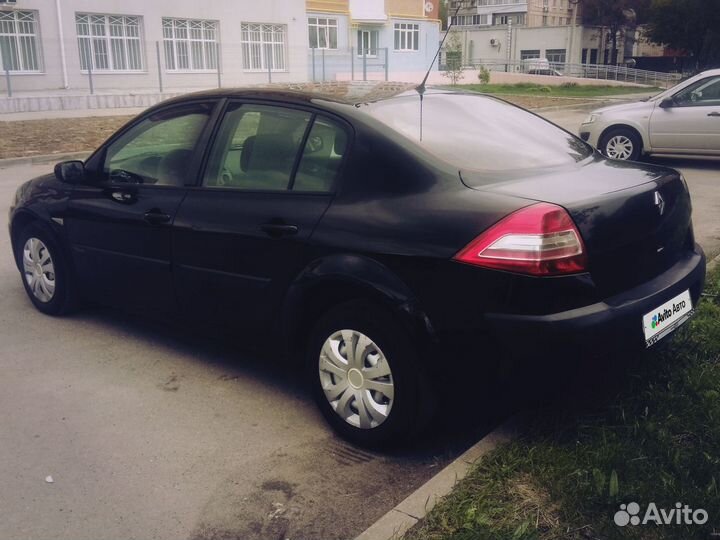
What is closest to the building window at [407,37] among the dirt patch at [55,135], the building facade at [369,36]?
the building facade at [369,36]

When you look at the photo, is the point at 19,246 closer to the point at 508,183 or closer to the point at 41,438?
the point at 41,438

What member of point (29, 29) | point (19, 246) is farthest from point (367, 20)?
point (19, 246)

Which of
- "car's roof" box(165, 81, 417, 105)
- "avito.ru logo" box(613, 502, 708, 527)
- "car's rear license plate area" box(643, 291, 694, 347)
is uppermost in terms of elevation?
"car's roof" box(165, 81, 417, 105)

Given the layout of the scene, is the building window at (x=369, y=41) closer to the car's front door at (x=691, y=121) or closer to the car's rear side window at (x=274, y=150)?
the car's front door at (x=691, y=121)

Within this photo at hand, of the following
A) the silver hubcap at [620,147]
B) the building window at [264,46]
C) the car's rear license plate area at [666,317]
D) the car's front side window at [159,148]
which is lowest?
the silver hubcap at [620,147]

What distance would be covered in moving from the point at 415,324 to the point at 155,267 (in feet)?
6.00

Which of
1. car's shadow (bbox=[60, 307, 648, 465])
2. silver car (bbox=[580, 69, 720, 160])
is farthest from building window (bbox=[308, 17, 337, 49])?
car's shadow (bbox=[60, 307, 648, 465])

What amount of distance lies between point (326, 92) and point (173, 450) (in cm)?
197

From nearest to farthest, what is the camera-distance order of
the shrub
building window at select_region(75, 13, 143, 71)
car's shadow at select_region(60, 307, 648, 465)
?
car's shadow at select_region(60, 307, 648, 465) < building window at select_region(75, 13, 143, 71) < the shrub

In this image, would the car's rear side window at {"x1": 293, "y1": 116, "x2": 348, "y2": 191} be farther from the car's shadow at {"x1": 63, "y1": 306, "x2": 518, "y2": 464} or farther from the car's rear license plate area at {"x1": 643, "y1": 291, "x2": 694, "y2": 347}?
the car's rear license plate area at {"x1": 643, "y1": 291, "x2": 694, "y2": 347}

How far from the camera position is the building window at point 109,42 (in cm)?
3033

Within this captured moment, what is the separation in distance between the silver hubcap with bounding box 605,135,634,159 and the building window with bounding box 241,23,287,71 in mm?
25118

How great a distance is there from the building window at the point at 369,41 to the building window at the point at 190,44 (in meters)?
11.4

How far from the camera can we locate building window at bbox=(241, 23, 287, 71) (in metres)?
36.7
